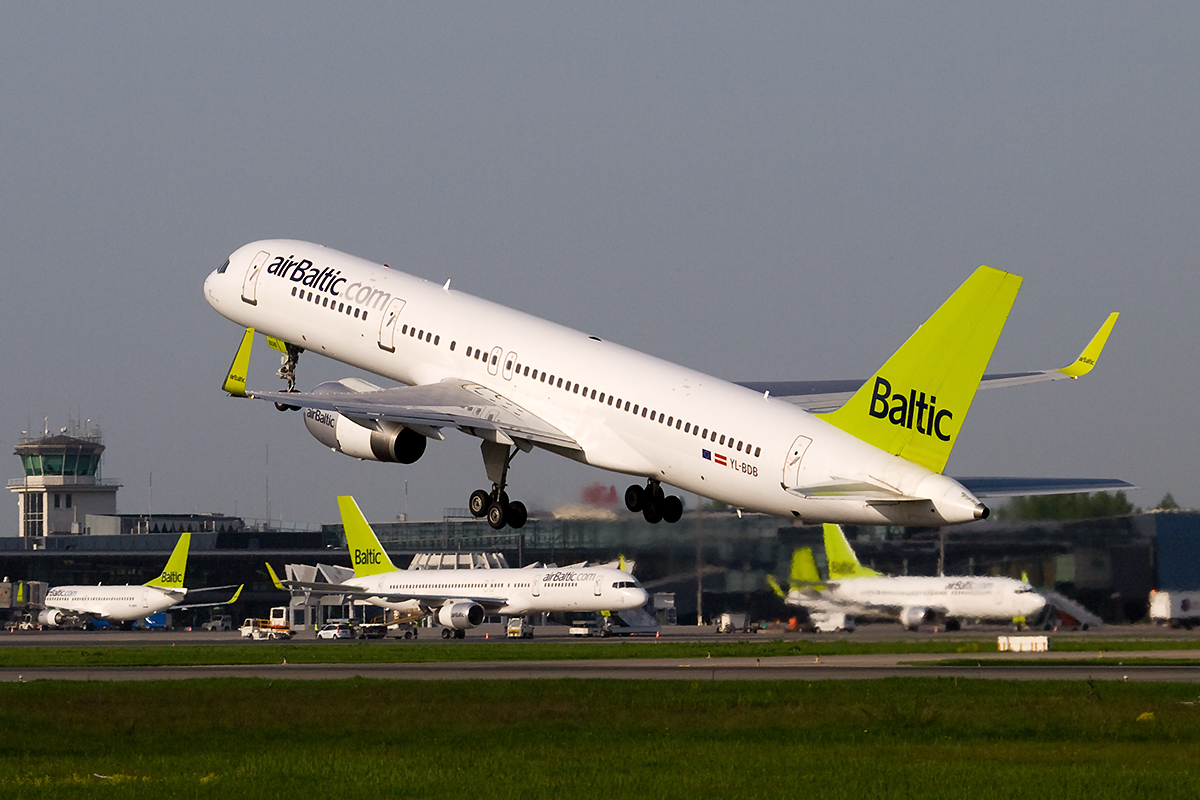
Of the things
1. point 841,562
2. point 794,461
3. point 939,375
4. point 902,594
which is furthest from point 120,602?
point 939,375

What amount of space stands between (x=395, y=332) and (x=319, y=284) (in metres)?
3.95

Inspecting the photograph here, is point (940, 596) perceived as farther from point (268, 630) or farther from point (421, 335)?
point (268, 630)

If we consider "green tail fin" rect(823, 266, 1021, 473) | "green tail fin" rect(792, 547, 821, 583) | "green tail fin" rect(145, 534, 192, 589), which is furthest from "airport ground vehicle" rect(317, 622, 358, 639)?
"green tail fin" rect(823, 266, 1021, 473)

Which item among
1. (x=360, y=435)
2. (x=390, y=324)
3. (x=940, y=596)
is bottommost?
(x=940, y=596)

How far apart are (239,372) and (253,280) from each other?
6232 mm

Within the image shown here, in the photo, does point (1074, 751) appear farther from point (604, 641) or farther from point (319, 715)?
point (604, 641)

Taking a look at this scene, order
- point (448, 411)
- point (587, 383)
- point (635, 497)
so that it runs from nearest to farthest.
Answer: point (587, 383) < point (448, 411) < point (635, 497)

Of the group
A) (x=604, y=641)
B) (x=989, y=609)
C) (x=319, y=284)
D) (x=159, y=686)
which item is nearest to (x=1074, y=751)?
(x=319, y=284)

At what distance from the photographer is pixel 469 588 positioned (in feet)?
347

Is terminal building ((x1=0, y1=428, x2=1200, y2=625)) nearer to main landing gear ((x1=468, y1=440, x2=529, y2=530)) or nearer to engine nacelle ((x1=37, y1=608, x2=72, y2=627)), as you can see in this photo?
main landing gear ((x1=468, y1=440, x2=529, y2=530))

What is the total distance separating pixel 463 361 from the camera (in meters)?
49.4

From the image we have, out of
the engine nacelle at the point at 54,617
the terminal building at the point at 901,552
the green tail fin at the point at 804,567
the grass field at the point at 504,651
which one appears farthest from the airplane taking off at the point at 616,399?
the engine nacelle at the point at 54,617

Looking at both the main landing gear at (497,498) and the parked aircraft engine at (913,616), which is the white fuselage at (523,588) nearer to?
the parked aircraft engine at (913,616)

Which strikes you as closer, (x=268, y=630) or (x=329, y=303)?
(x=329, y=303)
